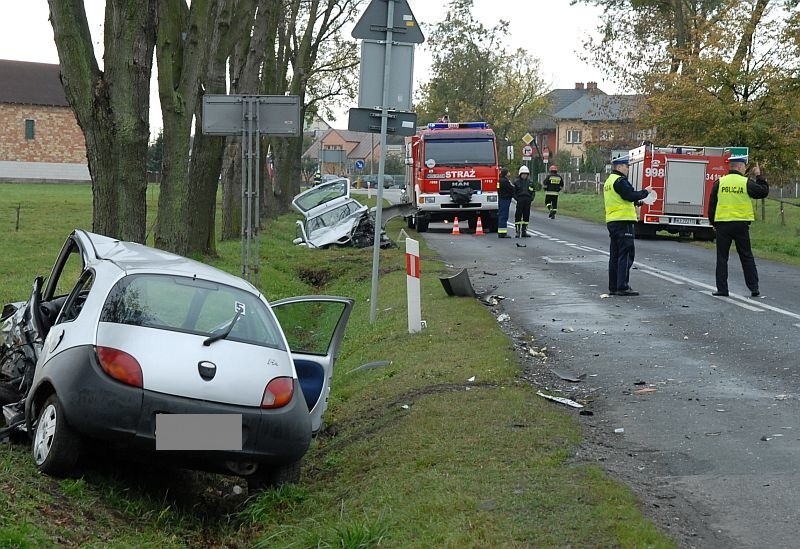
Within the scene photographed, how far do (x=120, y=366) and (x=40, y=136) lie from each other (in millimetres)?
94560

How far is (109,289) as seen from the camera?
7012 mm

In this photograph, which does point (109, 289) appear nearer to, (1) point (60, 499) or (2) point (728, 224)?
(1) point (60, 499)

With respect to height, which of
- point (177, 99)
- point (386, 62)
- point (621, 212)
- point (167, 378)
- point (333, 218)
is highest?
point (386, 62)

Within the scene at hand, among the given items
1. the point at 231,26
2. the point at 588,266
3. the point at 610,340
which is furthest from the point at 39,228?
the point at 610,340

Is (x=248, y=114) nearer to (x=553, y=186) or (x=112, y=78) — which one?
(x=112, y=78)

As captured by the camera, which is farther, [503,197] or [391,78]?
[503,197]

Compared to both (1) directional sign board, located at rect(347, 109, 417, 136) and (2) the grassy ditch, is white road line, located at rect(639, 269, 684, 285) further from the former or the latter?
(2) the grassy ditch

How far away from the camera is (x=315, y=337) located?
338 inches

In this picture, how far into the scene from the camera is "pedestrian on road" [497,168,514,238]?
3117 cm

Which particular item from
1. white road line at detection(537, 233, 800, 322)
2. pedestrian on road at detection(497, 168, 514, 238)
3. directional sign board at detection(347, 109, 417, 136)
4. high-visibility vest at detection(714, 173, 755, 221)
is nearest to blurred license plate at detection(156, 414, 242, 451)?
directional sign board at detection(347, 109, 417, 136)

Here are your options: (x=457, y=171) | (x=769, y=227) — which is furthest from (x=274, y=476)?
(x=769, y=227)

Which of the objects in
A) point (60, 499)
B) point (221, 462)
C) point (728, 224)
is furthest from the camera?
point (728, 224)

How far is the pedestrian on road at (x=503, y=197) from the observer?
3117 centimetres

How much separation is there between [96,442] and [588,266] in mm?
15145
